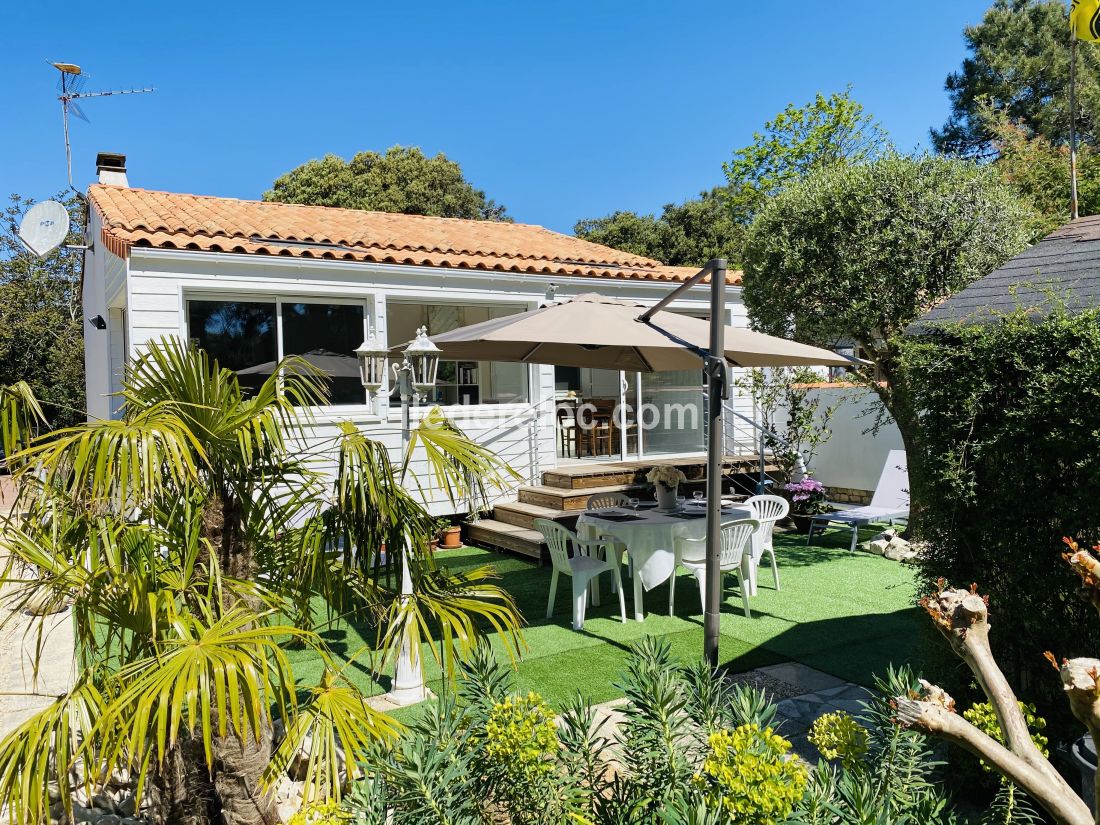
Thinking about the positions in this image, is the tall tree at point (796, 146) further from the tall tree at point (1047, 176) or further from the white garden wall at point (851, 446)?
the white garden wall at point (851, 446)

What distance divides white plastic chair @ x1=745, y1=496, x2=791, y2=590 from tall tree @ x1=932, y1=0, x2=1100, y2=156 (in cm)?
2242

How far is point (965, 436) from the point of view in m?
3.65

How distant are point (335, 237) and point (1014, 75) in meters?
27.7

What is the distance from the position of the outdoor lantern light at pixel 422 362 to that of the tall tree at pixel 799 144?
1497cm

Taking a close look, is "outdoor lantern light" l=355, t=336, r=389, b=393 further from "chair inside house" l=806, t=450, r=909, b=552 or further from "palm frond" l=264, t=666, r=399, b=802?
"chair inside house" l=806, t=450, r=909, b=552

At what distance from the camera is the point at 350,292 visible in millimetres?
10117

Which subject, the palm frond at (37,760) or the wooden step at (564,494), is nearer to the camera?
the palm frond at (37,760)

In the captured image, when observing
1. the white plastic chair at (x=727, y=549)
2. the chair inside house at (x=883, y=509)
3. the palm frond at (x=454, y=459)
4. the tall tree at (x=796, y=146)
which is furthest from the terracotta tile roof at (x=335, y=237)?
the palm frond at (x=454, y=459)

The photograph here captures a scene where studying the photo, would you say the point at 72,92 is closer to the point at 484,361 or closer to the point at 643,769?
the point at 484,361

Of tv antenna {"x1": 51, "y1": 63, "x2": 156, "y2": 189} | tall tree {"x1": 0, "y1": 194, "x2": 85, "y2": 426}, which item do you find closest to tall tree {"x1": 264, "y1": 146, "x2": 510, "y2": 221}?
tall tree {"x1": 0, "y1": 194, "x2": 85, "y2": 426}

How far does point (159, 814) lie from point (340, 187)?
1077 inches

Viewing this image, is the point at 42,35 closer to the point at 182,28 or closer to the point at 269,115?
the point at 182,28

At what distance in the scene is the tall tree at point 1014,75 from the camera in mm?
25594

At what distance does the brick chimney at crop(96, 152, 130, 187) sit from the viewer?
13180 millimetres
